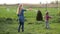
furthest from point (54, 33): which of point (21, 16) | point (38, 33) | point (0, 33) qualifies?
point (0, 33)

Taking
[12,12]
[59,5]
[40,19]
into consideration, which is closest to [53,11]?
[59,5]

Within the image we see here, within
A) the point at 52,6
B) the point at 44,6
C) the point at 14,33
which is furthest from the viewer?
the point at 44,6

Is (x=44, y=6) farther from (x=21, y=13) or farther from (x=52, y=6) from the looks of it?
(x=21, y=13)

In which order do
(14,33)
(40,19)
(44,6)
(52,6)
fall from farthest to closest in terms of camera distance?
(44,6) < (52,6) < (40,19) < (14,33)

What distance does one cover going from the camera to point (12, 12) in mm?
21984

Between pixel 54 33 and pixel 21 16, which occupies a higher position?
pixel 21 16

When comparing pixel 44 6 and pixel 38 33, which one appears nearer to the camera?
pixel 38 33

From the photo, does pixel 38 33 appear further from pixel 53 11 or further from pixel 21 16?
pixel 53 11

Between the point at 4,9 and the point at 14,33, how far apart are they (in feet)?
43.7

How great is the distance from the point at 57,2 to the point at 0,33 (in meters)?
13.3

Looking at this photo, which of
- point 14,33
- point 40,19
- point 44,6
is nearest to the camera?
point 14,33

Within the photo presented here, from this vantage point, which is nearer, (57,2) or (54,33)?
(54,33)

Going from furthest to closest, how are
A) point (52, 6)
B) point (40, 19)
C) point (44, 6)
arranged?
point (44, 6), point (52, 6), point (40, 19)

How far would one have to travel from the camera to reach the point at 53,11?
22.2 m
